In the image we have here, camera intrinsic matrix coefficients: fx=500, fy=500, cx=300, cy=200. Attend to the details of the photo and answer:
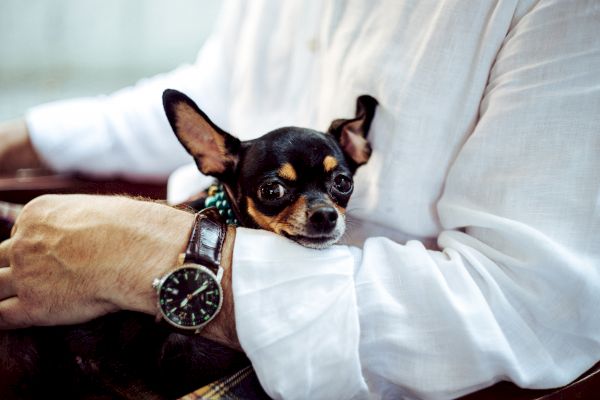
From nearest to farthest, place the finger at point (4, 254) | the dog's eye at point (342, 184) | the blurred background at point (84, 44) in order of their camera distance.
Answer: the finger at point (4, 254)
the dog's eye at point (342, 184)
the blurred background at point (84, 44)

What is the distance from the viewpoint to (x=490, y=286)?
0.73 metres

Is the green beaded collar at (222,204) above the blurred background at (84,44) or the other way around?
the other way around

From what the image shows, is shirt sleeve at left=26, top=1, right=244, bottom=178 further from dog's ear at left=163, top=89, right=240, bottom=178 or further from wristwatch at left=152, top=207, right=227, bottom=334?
wristwatch at left=152, top=207, right=227, bottom=334

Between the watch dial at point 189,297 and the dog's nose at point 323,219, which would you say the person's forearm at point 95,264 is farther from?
the dog's nose at point 323,219

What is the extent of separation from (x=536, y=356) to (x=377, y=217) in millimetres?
372

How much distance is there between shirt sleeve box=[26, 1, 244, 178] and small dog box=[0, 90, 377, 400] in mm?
334

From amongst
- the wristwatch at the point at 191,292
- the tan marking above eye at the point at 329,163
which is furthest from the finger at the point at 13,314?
the tan marking above eye at the point at 329,163

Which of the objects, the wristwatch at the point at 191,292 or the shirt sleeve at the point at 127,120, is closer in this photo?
the wristwatch at the point at 191,292

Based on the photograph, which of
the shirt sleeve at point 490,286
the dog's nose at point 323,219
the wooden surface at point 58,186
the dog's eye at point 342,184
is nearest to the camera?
the shirt sleeve at point 490,286

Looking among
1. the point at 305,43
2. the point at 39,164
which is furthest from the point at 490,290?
the point at 39,164

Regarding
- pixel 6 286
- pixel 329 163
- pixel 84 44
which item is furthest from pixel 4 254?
pixel 84 44

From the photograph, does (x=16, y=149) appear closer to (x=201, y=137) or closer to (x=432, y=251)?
(x=201, y=137)

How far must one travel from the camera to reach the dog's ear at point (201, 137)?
3.16 ft

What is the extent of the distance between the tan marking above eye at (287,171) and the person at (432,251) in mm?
192
